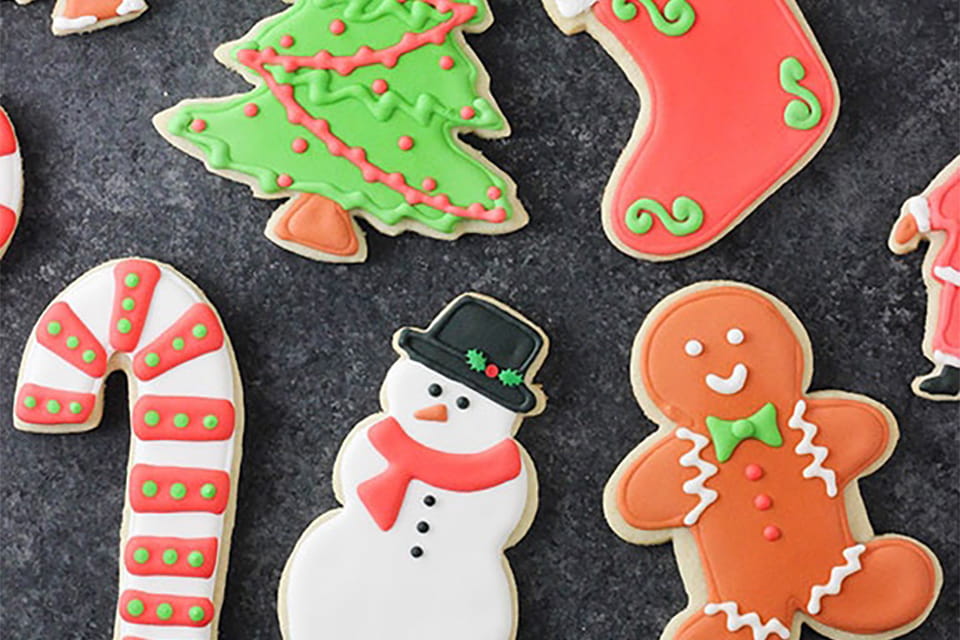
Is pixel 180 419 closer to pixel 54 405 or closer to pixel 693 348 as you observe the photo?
pixel 54 405

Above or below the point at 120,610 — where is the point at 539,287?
above

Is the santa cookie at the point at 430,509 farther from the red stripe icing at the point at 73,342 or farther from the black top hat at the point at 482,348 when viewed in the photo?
the red stripe icing at the point at 73,342

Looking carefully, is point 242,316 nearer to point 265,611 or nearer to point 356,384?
point 356,384

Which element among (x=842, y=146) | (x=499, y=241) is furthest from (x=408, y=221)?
(x=842, y=146)

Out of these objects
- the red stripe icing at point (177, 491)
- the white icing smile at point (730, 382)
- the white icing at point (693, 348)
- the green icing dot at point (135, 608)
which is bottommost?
the green icing dot at point (135, 608)

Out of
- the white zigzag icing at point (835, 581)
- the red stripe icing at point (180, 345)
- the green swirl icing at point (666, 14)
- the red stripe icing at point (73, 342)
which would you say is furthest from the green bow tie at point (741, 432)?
the red stripe icing at point (73, 342)

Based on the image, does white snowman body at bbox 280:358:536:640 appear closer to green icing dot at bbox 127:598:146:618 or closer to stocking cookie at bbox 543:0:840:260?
green icing dot at bbox 127:598:146:618

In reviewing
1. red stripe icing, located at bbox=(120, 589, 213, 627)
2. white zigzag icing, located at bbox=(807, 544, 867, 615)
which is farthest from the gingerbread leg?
red stripe icing, located at bbox=(120, 589, 213, 627)
